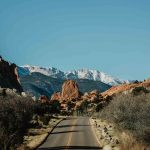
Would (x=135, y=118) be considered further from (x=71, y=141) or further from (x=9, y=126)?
(x=9, y=126)

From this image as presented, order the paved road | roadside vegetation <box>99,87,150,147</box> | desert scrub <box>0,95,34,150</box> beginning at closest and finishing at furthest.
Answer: desert scrub <box>0,95,34,150</box> < roadside vegetation <box>99,87,150,147</box> < the paved road

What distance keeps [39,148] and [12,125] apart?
11.6 ft

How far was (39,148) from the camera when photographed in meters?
46.8

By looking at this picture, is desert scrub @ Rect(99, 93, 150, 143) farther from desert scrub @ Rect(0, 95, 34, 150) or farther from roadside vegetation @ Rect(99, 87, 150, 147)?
desert scrub @ Rect(0, 95, 34, 150)

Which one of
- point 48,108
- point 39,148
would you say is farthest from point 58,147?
point 48,108

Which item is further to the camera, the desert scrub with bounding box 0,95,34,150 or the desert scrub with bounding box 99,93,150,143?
the desert scrub with bounding box 99,93,150,143

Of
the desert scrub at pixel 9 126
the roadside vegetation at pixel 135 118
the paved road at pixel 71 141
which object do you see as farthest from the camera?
the paved road at pixel 71 141

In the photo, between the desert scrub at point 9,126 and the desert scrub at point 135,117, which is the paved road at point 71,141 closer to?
the desert scrub at point 9,126

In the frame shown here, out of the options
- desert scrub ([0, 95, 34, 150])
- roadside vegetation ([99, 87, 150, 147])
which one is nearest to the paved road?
desert scrub ([0, 95, 34, 150])

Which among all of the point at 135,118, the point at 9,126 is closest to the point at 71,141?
the point at 135,118

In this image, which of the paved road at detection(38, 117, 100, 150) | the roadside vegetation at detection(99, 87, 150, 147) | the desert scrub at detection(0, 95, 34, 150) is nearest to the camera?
the desert scrub at detection(0, 95, 34, 150)

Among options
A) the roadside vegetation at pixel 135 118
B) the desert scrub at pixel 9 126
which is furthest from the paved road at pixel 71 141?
the roadside vegetation at pixel 135 118

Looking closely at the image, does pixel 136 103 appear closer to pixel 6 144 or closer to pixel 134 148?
pixel 134 148

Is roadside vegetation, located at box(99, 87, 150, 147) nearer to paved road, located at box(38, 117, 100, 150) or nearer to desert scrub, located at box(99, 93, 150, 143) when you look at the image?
desert scrub, located at box(99, 93, 150, 143)
